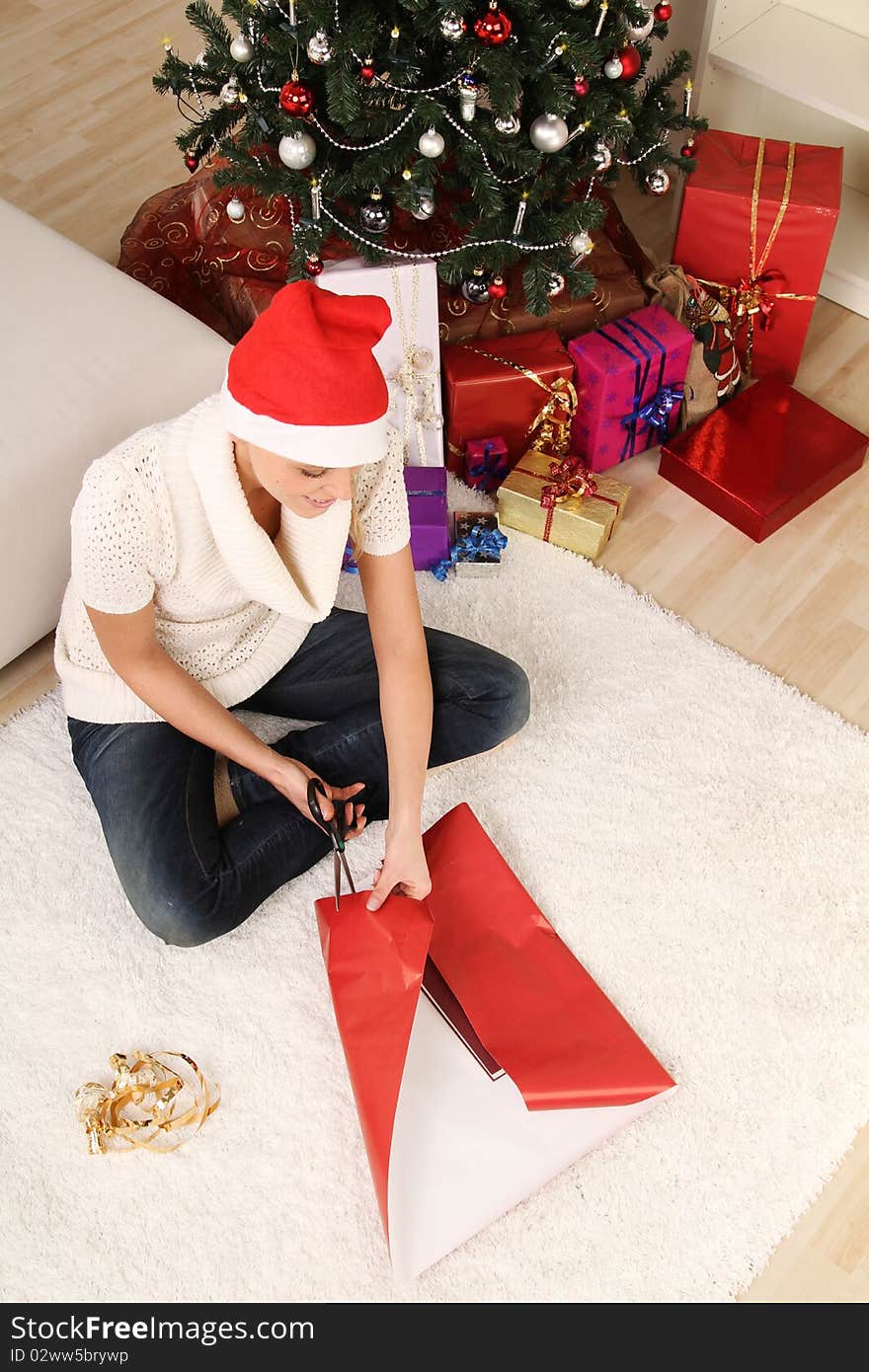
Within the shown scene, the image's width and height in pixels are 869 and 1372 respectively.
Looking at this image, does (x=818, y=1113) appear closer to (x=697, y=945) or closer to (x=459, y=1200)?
(x=697, y=945)

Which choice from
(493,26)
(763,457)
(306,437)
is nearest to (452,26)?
(493,26)

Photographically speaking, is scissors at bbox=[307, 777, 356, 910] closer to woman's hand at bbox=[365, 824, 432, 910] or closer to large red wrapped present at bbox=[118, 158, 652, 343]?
woman's hand at bbox=[365, 824, 432, 910]

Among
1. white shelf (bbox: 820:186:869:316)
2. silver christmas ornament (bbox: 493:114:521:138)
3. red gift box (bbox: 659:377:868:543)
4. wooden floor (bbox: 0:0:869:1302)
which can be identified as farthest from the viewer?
white shelf (bbox: 820:186:869:316)

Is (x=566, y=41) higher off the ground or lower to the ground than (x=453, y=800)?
higher

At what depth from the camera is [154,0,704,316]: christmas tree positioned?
163cm

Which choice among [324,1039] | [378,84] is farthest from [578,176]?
[324,1039]

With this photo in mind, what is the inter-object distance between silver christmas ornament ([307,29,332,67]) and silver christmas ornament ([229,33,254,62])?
0.13m

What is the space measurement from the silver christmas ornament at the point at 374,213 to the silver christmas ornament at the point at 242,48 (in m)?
0.26

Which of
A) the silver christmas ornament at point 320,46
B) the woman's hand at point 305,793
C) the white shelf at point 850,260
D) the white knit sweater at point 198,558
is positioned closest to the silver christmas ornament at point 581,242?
the silver christmas ornament at point 320,46

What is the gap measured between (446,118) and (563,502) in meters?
0.62

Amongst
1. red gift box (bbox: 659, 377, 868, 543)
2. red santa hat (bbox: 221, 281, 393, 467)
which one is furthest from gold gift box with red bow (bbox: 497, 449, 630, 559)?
red santa hat (bbox: 221, 281, 393, 467)

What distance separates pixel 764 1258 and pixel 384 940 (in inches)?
22.6

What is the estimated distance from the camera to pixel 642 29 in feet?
5.60
